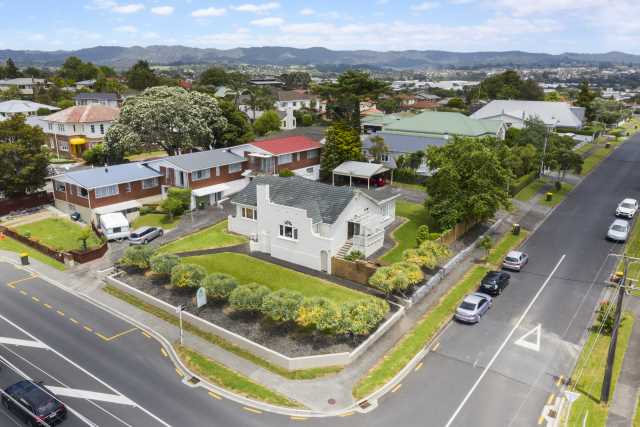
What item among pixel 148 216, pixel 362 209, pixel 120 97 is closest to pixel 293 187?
pixel 362 209

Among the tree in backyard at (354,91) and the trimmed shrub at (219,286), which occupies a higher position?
the tree in backyard at (354,91)

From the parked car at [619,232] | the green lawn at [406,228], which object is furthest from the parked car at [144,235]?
the parked car at [619,232]

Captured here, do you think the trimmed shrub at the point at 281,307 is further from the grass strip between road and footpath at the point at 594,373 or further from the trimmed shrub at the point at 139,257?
the grass strip between road and footpath at the point at 594,373

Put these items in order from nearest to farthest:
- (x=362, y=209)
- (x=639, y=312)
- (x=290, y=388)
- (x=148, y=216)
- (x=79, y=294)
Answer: (x=290, y=388)
(x=639, y=312)
(x=79, y=294)
(x=362, y=209)
(x=148, y=216)

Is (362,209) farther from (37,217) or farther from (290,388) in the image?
(37,217)

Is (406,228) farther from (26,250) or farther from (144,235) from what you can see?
(26,250)
